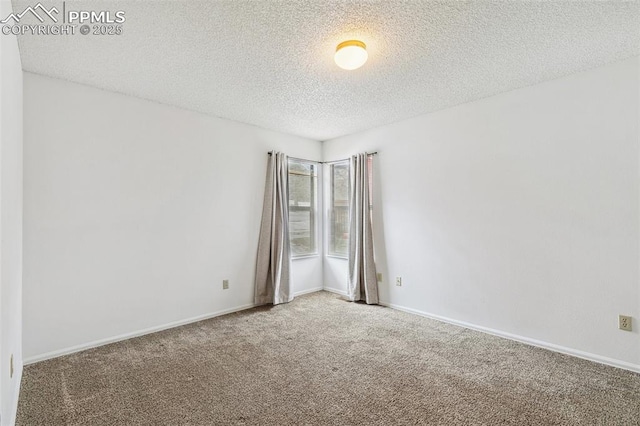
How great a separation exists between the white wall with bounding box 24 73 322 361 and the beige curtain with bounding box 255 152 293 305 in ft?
0.46

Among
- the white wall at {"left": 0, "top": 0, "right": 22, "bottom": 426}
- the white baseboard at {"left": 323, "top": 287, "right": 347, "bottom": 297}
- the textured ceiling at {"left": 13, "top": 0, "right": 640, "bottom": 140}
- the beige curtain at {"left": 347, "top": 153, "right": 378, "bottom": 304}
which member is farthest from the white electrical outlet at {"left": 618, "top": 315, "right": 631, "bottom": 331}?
the white wall at {"left": 0, "top": 0, "right": 22, "bottom": 426}

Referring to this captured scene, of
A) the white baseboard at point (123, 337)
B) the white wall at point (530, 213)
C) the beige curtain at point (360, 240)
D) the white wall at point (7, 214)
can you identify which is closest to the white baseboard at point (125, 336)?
the white baseboard at point (123, 337)

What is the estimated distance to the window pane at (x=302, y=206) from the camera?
483 centimetres

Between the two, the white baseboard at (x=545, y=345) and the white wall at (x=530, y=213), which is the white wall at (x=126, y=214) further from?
the white baseboard at (x=545, y=345)

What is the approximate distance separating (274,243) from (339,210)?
1265mm

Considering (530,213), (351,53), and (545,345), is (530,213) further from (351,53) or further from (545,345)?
(351,53)

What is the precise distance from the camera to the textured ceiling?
1.92 meters

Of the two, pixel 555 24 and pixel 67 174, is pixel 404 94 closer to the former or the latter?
pixel 555 24

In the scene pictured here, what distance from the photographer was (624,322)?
247 cm

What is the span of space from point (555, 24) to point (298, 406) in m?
3.07

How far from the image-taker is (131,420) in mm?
1854

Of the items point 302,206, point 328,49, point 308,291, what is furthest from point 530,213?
point 308,291

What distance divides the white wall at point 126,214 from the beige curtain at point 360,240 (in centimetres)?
140

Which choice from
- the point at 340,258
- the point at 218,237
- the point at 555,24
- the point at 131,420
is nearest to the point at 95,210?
the point at 218,237
